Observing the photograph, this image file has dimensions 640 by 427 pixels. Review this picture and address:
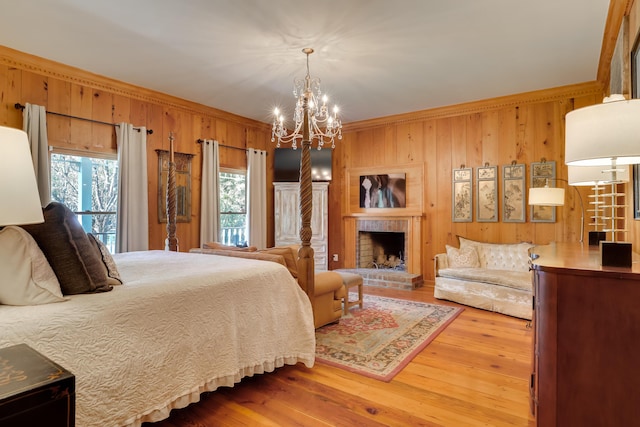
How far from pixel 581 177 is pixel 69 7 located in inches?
156

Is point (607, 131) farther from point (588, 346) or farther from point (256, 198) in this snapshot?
point (256, 198)

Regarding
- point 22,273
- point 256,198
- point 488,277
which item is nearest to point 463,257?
point 488,277

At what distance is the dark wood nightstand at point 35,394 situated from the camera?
84cm

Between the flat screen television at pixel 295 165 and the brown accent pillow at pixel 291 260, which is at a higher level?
the flat screen television at pixel 295 165

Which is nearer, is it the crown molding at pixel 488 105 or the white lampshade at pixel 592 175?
the white lampshade at pixel 592 175

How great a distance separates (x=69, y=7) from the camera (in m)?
2.79

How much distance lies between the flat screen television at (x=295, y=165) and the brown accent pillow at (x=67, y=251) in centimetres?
479

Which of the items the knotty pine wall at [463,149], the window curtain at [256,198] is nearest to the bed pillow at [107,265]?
the window curtain at [256,198]

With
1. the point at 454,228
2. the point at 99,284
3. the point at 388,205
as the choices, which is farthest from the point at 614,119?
the point at 388,205

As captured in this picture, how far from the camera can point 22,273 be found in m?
1.52

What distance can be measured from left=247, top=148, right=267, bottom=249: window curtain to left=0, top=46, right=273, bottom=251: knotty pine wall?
21cm

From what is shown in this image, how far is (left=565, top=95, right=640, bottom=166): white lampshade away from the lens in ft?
4.51

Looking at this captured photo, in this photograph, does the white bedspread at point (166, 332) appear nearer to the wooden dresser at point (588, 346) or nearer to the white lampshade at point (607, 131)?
the wooden dresser at point (588, 346)

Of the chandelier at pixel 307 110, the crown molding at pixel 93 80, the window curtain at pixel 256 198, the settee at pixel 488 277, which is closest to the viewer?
the chandelier at pixel 307 110
